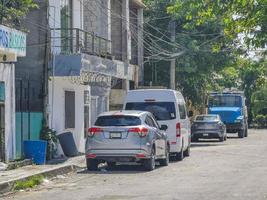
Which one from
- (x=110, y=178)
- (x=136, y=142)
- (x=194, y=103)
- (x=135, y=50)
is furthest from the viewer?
(x=194, y=103)

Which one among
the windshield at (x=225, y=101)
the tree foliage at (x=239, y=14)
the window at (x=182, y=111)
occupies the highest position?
the tree foliage at (x=239, y=14)

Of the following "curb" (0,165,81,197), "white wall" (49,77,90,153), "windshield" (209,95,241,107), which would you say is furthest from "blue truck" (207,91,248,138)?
"curb" (0,165,81,197)

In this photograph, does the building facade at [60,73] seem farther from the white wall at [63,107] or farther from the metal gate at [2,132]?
the metal gate at [2,132]

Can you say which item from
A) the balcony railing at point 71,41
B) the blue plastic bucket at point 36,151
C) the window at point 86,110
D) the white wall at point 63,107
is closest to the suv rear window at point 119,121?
the blue plastic bucket at point 36,151

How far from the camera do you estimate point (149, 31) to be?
4844cm

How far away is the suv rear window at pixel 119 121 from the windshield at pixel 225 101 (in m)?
28.0

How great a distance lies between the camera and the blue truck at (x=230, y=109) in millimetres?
48031

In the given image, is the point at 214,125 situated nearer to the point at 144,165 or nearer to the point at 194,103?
the point at 194,103

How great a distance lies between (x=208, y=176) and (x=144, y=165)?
2718mm

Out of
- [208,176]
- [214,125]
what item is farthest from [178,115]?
[214,125]

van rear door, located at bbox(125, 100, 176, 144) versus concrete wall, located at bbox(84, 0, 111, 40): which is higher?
concrete wall, located at bbox(84, 0, 111, 40)

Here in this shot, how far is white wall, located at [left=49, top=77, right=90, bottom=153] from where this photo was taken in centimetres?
2653

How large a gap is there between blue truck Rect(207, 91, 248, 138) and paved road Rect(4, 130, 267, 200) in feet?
76.7

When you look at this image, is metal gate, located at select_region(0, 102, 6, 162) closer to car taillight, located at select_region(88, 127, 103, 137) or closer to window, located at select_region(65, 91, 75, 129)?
car taillight, located at select_region(88, 127, 103, 137)
